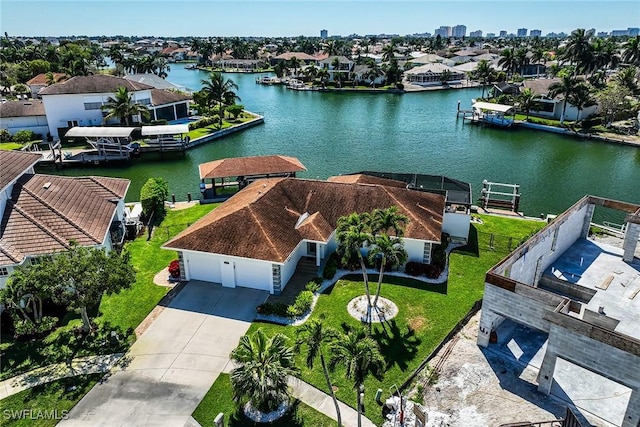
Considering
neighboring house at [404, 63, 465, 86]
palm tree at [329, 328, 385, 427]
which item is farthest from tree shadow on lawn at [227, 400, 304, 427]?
neighboring house at [404, 63, 465, 86]

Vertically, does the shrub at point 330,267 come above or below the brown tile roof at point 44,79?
below

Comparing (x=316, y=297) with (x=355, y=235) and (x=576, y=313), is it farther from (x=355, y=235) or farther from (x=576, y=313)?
(x=576, y=313)

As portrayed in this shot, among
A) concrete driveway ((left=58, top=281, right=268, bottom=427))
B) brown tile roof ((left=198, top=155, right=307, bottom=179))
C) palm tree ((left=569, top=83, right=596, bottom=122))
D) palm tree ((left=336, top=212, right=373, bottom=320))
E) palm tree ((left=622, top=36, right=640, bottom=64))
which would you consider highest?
palm tree ((left=622, top=36, right=640, bottom=64))

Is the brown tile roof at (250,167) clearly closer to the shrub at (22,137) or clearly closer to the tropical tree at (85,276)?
the tropical tree at (85,276)

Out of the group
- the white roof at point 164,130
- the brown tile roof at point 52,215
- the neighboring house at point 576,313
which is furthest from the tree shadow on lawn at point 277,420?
the white roof at point 164,130

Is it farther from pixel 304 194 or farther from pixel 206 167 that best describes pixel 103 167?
pixel 304 194

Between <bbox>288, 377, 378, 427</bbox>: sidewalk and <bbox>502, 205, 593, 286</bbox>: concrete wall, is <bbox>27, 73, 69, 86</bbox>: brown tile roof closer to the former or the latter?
<bbox>288, 377, 378, 427</bbox>: sidewalk

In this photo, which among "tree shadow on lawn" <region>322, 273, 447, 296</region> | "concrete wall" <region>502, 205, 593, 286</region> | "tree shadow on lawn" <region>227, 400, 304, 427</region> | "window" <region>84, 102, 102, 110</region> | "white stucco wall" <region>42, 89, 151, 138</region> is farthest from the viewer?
"window" <region>84, 102, 102, 110</region>
